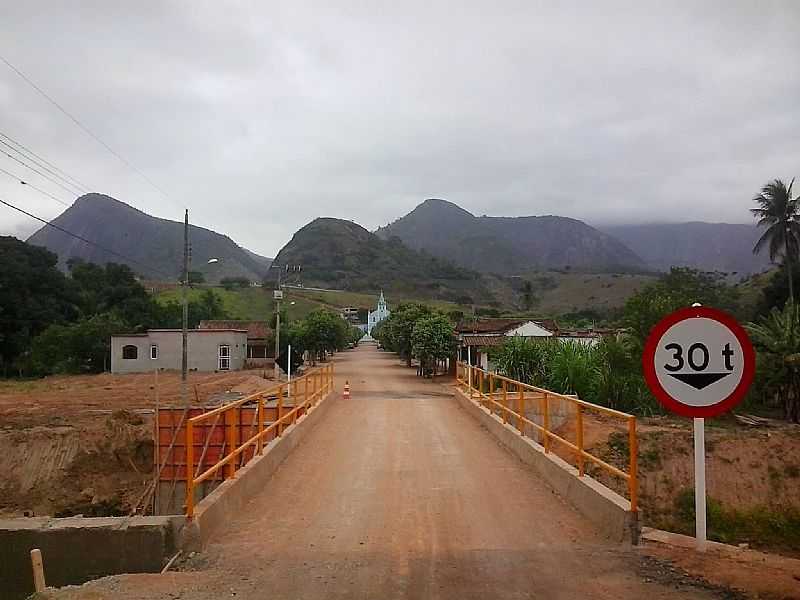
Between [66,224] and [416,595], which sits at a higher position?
[66,224]

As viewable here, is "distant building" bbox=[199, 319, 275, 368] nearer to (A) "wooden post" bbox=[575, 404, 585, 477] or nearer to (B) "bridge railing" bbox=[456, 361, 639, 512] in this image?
(B) "bridge railing" bbox=[456, 361, 639, 512]

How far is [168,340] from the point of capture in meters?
61.4

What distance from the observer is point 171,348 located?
61.3 m

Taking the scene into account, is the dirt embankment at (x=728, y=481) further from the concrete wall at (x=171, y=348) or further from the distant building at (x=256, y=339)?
the distant building at (x=256, y=339)

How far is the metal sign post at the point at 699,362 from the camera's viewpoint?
5.72 m

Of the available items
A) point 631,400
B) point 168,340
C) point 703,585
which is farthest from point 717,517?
point 168,340

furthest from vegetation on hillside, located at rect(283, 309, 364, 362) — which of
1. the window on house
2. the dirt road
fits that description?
the dirt road

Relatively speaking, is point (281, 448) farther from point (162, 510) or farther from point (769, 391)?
point (769, 391)

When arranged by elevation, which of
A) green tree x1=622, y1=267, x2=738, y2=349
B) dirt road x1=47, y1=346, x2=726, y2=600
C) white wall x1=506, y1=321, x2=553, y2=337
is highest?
green tree x1=622, y1=267, x2=738, y2=349

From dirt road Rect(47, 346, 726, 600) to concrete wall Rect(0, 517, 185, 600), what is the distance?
39cm

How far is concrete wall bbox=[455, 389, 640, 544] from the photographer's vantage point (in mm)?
6797

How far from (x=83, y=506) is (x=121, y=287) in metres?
60.3

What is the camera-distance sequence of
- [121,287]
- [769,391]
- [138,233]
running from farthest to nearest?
[138,233], [121,287], [769,391]

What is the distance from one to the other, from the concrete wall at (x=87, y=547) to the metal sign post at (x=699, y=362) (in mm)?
4321
